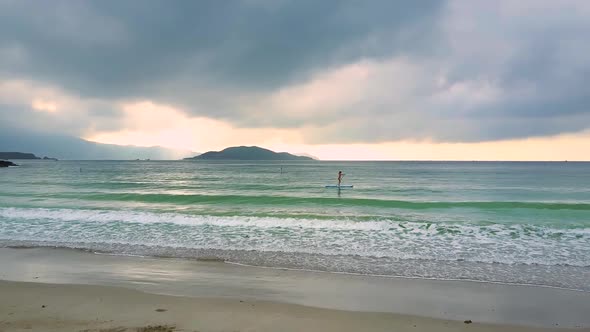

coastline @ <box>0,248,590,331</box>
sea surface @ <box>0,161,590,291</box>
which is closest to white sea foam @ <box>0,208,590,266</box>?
sea surface @ <box>0,161,590,291</box>

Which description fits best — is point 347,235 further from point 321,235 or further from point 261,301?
point 261,301

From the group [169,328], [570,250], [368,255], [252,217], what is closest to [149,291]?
[169,328]

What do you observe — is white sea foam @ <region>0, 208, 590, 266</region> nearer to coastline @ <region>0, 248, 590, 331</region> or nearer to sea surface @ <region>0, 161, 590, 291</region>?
sea surface @ <region>0, 161, 590, 291</region>

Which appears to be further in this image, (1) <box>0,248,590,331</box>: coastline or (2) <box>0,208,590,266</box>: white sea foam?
(2) <box>0,208,590,266</box>: white sea foam

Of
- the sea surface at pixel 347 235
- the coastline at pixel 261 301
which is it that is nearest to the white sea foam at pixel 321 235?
the sea surface at pixel 347 235

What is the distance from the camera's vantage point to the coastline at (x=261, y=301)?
6.04 meters

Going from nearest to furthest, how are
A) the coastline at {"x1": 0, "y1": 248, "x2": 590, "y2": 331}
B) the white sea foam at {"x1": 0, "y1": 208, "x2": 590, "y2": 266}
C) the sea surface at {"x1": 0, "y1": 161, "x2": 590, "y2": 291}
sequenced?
the coastline at {"x1": 0, "y1": 248, "x2": 590, "y2": 331}
the sea surface at {"x1": 0, "y1": 161, "x2": 590, "y2": 291}
the white sea foam at {"x1": 0, "y1": 208, "x2": 590, "y2": 266}

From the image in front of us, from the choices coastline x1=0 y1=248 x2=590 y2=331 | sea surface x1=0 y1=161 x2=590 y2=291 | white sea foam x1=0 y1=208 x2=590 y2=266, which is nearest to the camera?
coastline x1=0 y1=248 x2=590 y2=331

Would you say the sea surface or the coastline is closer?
the coastline

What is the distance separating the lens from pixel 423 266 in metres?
10.0

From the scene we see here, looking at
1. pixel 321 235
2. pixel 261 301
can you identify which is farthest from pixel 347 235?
pixel 261 301

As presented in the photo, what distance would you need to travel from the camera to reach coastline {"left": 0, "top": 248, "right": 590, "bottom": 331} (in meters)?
6.04

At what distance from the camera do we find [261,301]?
711cm

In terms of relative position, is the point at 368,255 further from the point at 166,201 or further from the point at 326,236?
the point at 166,201
